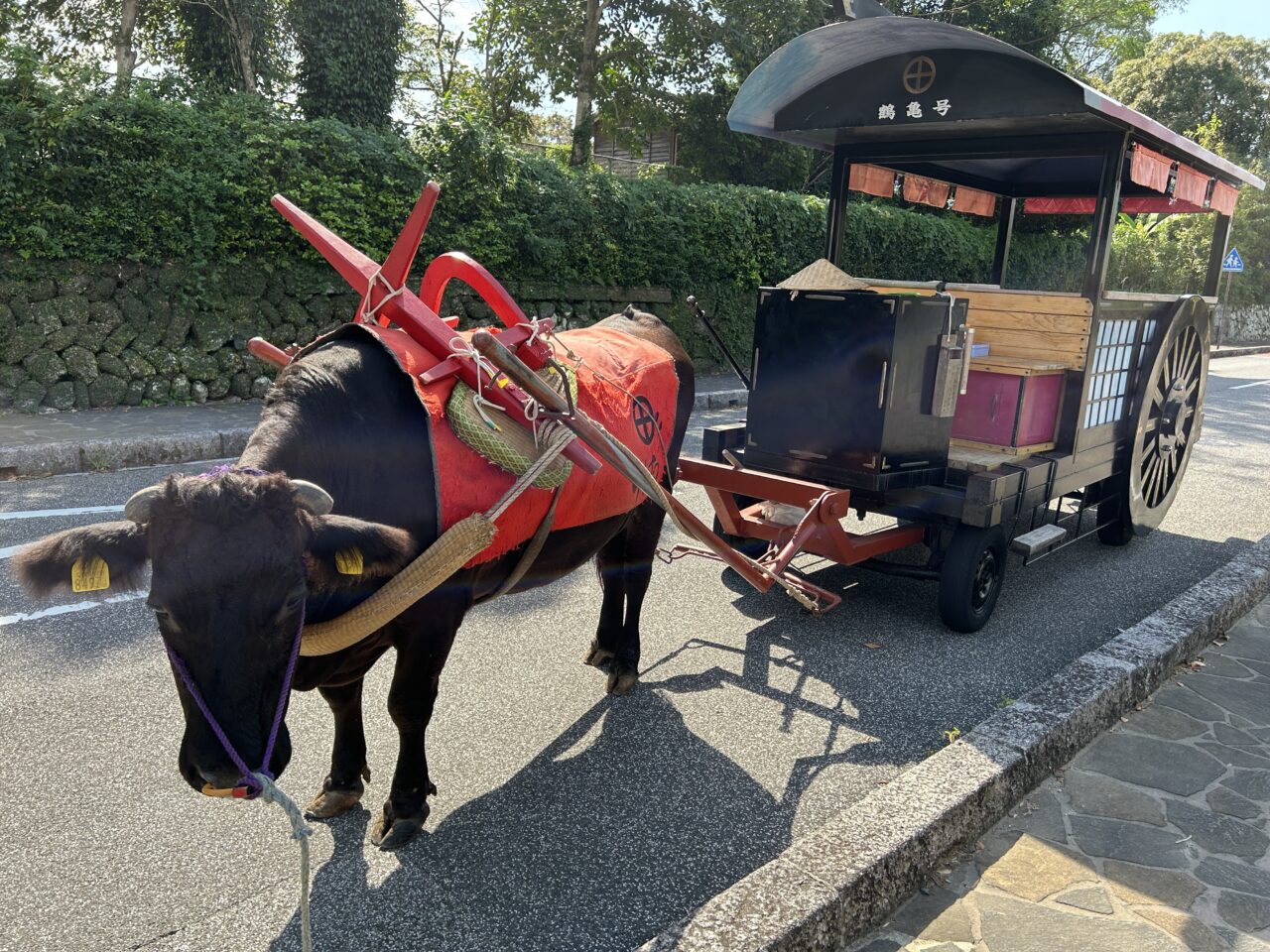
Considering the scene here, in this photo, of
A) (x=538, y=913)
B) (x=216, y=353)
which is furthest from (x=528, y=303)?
(x=538, y=913)

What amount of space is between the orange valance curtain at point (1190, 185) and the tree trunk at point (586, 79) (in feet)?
35.5

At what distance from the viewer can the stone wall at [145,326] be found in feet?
25.2

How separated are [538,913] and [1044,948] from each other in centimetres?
128

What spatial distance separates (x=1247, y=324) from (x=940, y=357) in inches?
1297

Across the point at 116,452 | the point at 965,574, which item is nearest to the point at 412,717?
the point at 965,574

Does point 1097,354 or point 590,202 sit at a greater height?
point 590,202

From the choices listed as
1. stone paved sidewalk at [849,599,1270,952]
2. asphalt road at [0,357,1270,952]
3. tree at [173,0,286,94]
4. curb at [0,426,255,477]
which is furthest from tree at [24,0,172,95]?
stone paved sidewalk at [849,599,1270,952]

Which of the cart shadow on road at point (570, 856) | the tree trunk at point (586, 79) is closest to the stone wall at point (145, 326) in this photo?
the tree trunk at point (586, 79)

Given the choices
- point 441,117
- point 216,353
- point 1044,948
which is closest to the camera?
point 1044,948

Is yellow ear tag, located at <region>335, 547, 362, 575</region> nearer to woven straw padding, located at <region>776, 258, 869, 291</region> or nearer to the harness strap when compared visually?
the harness strap

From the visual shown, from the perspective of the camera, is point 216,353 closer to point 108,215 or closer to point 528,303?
point 108,215

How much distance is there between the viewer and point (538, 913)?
230 cm

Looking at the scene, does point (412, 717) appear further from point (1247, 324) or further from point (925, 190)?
point (1247, 324)

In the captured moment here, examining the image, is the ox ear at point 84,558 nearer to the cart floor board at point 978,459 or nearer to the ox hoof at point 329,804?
the ox hoof at point 329,804
